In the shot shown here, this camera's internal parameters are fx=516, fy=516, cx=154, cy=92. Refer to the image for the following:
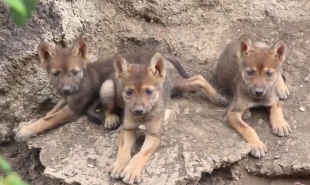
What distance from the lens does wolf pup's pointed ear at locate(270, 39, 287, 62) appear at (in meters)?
4.96

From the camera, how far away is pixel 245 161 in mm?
4805

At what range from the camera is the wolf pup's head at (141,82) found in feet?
14.4

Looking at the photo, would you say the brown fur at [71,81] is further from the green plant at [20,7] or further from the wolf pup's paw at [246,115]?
the green plant at [20,7]

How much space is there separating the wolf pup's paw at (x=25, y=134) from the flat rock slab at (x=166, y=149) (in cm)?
6

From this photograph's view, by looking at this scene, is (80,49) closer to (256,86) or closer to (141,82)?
(141,82)

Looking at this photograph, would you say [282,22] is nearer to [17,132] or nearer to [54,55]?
[54,55]

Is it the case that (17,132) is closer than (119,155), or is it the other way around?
(119,155)

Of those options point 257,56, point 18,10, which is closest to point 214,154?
point 257,56

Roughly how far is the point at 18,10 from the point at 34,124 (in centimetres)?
425

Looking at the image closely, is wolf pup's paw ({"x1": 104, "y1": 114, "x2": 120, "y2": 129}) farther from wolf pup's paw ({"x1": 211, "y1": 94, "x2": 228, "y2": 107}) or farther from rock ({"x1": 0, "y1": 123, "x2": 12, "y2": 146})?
rock ({"x1": 0, "y1": 123, "x2": 12, "y2": 146})

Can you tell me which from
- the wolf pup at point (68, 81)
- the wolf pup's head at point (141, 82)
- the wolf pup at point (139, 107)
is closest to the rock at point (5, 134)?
the wolf pup at point (68, 81)

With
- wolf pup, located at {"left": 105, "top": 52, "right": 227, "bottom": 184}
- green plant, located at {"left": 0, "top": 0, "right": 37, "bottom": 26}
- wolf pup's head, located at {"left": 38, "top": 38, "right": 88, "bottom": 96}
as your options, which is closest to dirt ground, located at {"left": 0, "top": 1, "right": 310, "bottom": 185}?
wolf pup, located at {"left": 105, "top": 52, "right": 227, "bottom": 184}

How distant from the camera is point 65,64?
197 inches

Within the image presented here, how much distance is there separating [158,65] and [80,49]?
984mm
